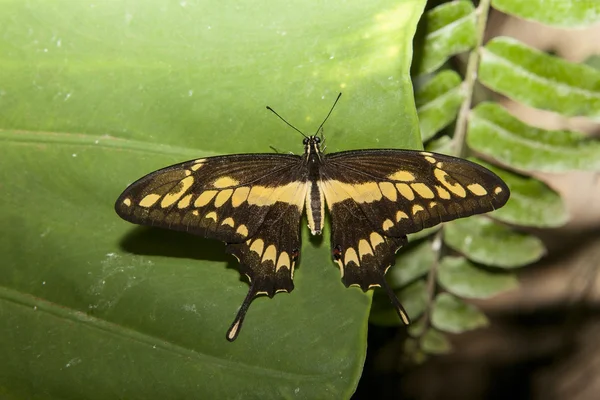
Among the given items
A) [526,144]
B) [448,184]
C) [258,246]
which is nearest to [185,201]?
[258,246]

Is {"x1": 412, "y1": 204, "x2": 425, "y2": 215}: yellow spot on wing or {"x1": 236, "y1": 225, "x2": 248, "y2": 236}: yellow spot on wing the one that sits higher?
{"x1": 412, "y1": 204, "x2": 425, "y2": 215}: yellow spot on wing

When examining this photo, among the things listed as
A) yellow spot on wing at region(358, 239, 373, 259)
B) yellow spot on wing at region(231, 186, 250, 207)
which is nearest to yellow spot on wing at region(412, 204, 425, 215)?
yellow spot on wing at region(358, 239, 373, 259)

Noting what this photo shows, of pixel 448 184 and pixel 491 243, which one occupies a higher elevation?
pixel 448 184

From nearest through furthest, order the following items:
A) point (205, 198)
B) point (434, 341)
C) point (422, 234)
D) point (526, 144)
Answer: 1. point (205, 198)
2. point (526, 144)
3. point (422, 234)
4. point (434, 341)

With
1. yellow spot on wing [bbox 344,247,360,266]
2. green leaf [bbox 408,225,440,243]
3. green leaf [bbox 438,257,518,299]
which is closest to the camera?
yellow spot on wing [bbox 344,247,360,266]

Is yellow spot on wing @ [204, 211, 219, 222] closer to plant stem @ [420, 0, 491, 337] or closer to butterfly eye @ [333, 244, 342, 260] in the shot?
butterfly eye @ [333, 244, 342, 260]

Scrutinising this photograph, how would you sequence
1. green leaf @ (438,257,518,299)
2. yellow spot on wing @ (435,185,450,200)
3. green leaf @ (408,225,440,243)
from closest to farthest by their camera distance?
yellow spot on wing @ (435,185,450,200) < green leaf @ (408,225,440,243) < green leaf @ (438,257,518,299)

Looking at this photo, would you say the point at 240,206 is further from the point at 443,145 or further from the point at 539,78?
the point at 539,78

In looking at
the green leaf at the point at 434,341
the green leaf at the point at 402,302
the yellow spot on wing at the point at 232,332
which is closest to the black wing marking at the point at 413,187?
the yellow spot on wing at the point at 232,332
